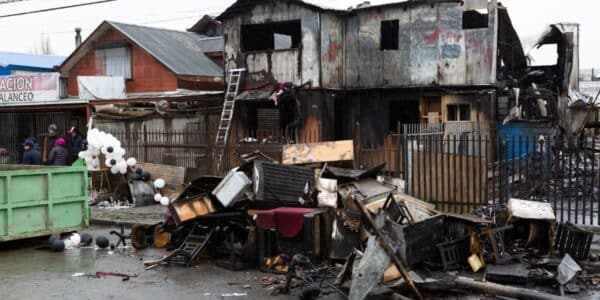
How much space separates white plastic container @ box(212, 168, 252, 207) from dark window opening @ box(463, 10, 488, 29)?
14045 millimetres

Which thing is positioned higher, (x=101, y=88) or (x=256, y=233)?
(x=101, y=88)

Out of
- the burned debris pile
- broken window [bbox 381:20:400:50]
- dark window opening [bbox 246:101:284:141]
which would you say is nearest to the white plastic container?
the burned debris pile

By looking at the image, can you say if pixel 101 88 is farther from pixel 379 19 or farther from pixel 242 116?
pixel 379 19

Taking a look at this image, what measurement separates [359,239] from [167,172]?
350 inches

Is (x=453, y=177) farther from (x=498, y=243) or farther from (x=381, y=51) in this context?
(x=381, y=51)

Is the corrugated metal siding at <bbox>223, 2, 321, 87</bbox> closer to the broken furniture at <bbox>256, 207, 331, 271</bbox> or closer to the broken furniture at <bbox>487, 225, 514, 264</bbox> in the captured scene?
the broken furniture at <bbox>256, 207, 331, 271</bbox>

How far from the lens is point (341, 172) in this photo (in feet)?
36.9

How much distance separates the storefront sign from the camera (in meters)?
25.1

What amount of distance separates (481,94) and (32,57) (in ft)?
100

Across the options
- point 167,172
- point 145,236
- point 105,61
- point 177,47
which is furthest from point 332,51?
point 105,61

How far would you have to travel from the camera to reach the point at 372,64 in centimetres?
2192

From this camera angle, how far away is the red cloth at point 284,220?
355 inches

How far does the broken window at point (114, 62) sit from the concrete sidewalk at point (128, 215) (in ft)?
43.9

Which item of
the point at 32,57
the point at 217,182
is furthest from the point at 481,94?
the point at 32,57
